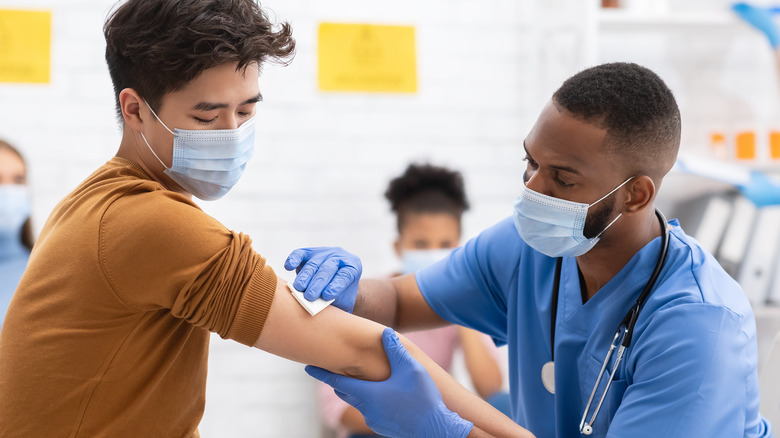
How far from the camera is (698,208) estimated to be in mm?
2609

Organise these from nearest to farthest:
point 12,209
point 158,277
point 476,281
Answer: point 158,277 < point 476,281 < point 12,209

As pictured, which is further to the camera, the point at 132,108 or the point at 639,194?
the point at 639,194

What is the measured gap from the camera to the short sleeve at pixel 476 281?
1.55 meters

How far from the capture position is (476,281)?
1.56 meters

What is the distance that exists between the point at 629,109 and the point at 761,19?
1.64 m

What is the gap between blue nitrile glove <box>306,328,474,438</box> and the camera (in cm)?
121

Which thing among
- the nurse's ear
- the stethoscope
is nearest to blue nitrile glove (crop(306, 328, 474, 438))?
the stethoscope

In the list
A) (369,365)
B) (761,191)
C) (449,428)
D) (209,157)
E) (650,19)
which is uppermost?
(650,19)

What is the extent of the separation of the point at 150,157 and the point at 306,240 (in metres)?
1.51

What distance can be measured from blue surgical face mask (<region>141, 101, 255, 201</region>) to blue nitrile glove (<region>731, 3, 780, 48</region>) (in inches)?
80.0

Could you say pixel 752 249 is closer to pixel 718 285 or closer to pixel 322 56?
pixel 718 285

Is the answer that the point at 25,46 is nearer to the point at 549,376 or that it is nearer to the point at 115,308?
the point at 115,308

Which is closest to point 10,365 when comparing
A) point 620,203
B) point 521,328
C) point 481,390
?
point 521,328

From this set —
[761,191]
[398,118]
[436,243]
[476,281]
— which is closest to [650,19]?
[761,191]
